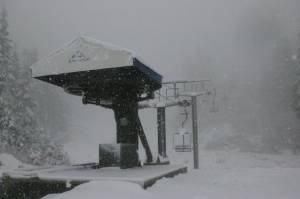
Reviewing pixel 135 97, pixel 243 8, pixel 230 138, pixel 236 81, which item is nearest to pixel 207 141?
pixel 230 138

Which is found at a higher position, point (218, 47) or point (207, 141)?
point (218, 47)

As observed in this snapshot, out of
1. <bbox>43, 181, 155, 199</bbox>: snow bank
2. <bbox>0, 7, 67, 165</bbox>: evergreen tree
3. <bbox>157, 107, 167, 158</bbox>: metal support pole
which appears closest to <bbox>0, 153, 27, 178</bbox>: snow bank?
<bbox>0, 7, 67, 165</bbox>: evergreen tree

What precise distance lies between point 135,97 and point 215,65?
52.6 m

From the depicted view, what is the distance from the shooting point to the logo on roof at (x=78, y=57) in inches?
406

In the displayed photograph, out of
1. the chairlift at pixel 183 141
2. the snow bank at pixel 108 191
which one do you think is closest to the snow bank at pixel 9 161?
the chairlift at pixel 183 141

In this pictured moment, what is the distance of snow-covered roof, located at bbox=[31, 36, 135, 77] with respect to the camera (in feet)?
32.1

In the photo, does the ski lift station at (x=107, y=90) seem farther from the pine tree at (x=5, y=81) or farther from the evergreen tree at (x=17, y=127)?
the pine tree at (x=5, y=81)

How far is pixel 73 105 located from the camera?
10200 centimetres

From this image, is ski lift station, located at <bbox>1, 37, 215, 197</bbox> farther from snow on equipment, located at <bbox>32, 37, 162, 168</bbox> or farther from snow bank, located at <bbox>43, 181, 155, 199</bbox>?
snow bank, located at <bbox>43, 181, 155, 199</bbox>

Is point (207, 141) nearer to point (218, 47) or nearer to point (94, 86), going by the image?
point (218, 47)

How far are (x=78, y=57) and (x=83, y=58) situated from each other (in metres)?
0.18

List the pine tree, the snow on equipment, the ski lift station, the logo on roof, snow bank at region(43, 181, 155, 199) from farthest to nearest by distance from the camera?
the pine tree
the logo on roof
the snow on equipment
the ski lift station
snow bank at region(43, 181, 155, 199)

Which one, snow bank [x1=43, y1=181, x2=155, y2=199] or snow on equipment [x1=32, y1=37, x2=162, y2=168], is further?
snow on equipment [x1=32, y1=37, x2=162, y2=168]

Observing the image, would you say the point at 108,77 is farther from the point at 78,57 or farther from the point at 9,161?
the point at 9,161
